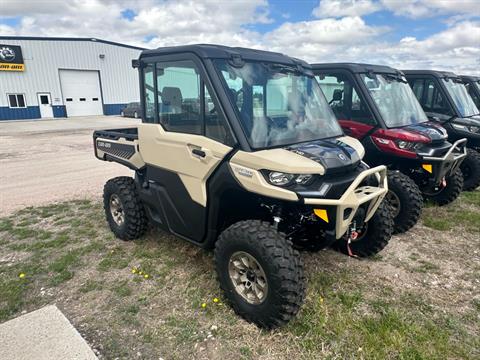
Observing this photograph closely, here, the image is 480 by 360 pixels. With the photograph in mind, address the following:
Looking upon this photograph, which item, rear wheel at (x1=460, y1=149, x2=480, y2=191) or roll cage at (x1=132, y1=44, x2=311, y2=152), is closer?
roll cage at (x1=132, y1=44, x2=311, y2=152)

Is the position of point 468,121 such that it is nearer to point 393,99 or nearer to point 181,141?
point 393,99

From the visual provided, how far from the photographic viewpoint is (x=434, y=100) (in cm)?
684

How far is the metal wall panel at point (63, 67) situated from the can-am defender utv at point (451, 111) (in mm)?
28782

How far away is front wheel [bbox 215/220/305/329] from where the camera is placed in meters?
2.73

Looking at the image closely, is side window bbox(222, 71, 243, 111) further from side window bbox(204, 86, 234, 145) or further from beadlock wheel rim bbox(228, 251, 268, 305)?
beadlock wheel rim bbox(228, 251, 268, 305)

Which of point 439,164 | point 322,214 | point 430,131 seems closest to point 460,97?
point 430,131

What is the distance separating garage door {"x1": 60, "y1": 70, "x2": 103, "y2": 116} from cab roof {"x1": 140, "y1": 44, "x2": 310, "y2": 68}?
29506mm

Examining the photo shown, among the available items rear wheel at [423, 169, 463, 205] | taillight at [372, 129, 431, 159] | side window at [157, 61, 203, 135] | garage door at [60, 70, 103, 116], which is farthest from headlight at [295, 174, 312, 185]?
garage door at [60, 70, 103, 116]

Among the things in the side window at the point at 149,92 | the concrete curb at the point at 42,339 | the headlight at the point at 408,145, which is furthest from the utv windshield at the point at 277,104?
the concrete curb at the point at 42,339

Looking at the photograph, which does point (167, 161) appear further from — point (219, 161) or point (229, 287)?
point (229, 287)

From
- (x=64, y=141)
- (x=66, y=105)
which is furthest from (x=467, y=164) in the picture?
(x=66, y=105)

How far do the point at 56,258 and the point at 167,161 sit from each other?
1957mm

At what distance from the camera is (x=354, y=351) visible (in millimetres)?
2732

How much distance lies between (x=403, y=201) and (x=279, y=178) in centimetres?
261
